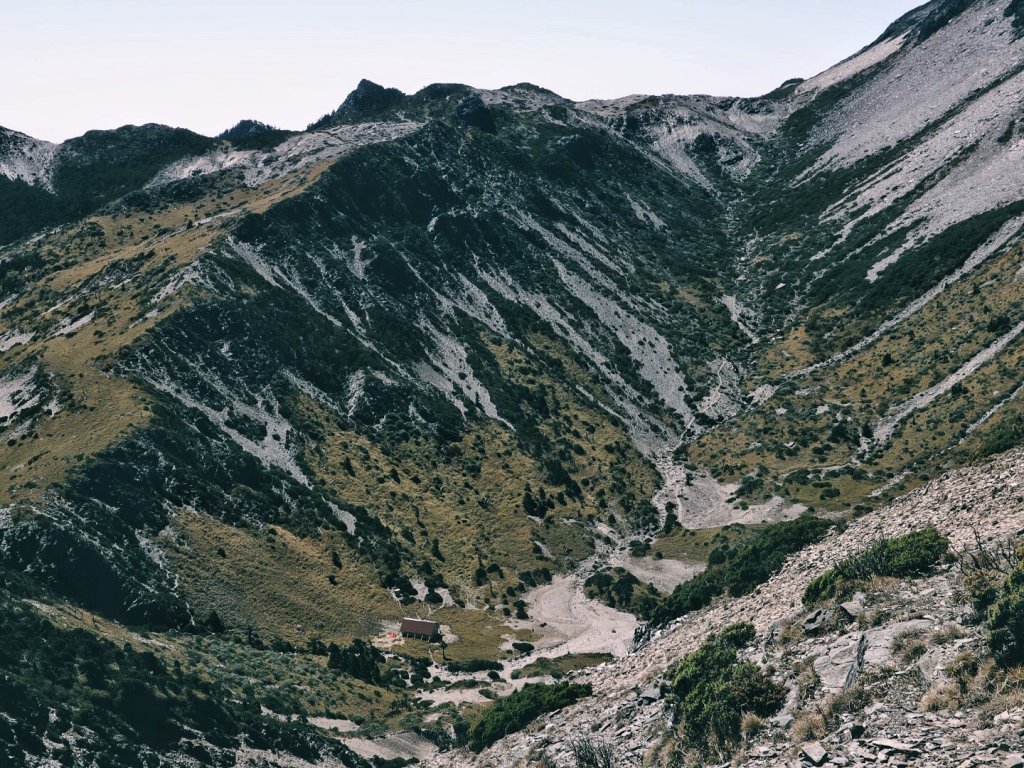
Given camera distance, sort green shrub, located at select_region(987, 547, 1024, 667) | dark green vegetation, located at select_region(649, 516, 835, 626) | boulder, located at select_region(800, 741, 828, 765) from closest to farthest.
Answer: green shrub, located at select_region(987, 547, 1024, 667), boulder, located at select_region(800, 741, 828, 765), dark green vegetation, located at select_region(649, 516, 835, 626)

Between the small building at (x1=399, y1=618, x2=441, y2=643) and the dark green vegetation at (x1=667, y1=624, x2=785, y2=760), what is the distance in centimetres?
5417

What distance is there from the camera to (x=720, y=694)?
3256 centimetres

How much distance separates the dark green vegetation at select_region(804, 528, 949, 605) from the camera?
3372 cm

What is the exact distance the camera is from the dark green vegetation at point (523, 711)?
44094mm

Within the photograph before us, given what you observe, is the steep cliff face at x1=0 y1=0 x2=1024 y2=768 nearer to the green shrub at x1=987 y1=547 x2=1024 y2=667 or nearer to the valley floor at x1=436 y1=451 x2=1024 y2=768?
the valley floor at x1=436 y1=451 x2=1024 y2=768

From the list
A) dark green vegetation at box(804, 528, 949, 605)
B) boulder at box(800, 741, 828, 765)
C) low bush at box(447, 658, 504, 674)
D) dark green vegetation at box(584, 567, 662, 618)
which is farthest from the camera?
dark green vegetation at box(584, 567, 662, 618)

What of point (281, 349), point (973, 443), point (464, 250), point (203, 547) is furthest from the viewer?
point (464, 250)

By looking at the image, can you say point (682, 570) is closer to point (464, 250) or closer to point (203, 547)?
point (203, 547)

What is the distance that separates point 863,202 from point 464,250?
8676 cm

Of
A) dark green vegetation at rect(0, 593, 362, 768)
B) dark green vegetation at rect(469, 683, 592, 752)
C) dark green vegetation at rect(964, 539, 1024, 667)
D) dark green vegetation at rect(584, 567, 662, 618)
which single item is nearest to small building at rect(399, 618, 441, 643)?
dark green vegetation at rect(584, 567, 662, 618)

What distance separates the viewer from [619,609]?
307 feet

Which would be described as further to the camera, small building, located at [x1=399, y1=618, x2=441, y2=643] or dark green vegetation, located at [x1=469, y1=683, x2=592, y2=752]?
small building, located at [x1=399, y1=618, x2=441, y2=643]

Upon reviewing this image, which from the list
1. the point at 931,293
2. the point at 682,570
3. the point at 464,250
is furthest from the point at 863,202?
the point at 682,570

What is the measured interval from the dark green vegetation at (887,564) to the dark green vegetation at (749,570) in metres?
9.43
